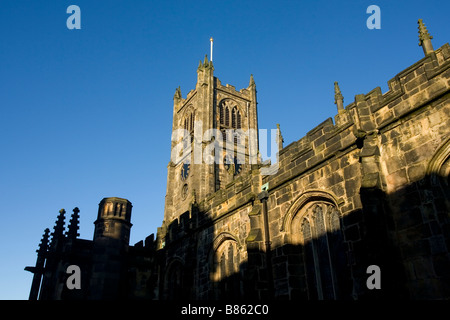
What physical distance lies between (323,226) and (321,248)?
2.08ft

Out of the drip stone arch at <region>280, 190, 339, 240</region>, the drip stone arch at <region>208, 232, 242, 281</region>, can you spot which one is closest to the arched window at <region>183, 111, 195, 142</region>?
the drip stone arch at <region>208, 232, 242, 281</region>

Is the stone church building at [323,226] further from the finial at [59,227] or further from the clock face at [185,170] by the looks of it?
the clock face at [185,170]

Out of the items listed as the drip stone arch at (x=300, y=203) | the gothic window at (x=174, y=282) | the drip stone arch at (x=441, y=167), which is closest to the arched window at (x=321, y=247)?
the drip stone arch at (x=300, y=203)

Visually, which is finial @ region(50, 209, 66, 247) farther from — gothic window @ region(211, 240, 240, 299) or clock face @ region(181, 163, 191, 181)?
clock face @ region(181, 163, 191, 181)

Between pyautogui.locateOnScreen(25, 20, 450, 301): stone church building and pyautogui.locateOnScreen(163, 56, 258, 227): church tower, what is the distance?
19.8 meters

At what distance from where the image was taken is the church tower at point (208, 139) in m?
39.7

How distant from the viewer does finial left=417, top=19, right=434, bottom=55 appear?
979 centimetres

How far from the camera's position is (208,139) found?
41.6 meters

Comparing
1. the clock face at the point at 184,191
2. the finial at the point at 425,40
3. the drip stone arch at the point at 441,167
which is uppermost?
the clock face at the point at 184,191

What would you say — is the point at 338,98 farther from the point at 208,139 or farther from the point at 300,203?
the point at 208,139

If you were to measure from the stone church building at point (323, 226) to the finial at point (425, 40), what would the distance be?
0.04 metres

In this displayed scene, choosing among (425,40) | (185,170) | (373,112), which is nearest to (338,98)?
(373,112)
